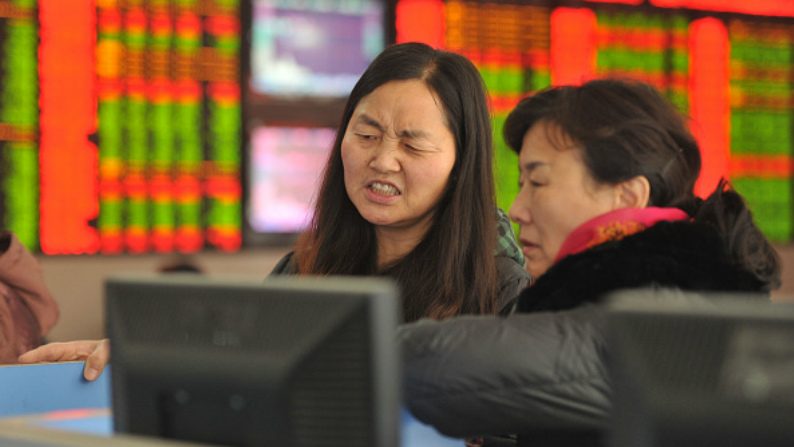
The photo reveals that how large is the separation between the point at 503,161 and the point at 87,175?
59.4 inches

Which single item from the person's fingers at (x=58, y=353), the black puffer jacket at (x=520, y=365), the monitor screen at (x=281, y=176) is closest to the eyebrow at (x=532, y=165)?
the black puffer jacket at (x=520, y=365)

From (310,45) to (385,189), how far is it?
1953 mm

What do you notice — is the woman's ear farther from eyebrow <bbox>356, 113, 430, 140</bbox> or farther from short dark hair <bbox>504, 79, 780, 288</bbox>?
eyebrow <bbox>356, 113, 430, 140</bbox>

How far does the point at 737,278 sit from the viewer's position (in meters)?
1.32

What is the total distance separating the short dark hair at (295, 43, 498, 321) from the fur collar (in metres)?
0.54

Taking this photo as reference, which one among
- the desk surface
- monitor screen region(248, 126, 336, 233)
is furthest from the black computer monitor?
monitor screen region(248, 126, 336, 233)

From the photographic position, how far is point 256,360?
100cm

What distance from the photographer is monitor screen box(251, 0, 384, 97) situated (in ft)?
12.3

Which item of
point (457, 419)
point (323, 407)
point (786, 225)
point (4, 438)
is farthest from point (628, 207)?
point (786, 225)

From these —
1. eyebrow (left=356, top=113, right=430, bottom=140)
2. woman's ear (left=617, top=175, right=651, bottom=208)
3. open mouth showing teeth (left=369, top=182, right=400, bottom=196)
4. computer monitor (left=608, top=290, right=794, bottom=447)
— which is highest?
eyebrow (left=356, top=113, right=430, bottom=140)

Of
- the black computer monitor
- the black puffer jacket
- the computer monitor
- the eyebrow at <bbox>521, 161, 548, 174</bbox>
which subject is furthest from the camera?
the eyebrow at <bbox>521, 161, 548, 174</bbox>

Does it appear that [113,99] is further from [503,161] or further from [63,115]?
[503,161]

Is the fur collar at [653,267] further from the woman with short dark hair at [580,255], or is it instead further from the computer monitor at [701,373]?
the computer monitor at [701,373]

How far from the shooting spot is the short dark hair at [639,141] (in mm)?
1480
